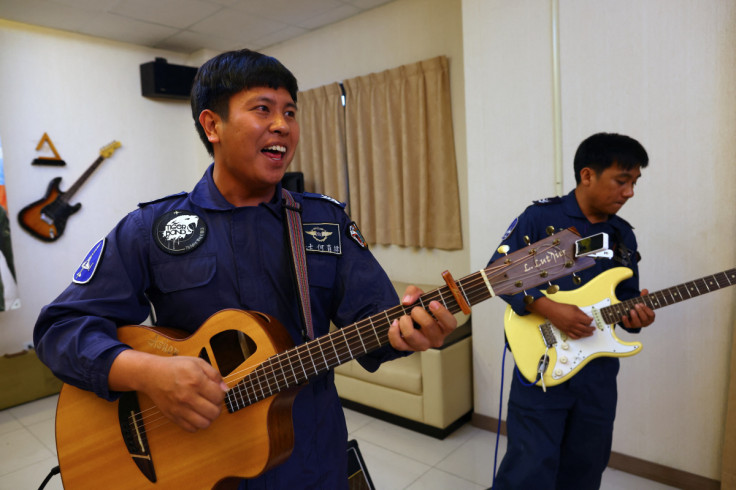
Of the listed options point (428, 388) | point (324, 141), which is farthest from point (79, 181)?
point (428, 388)

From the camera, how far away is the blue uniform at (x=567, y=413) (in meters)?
1.74

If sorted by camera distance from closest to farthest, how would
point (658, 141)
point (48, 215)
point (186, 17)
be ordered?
point (658, 141) < point (186, 17) < point (48, 215)

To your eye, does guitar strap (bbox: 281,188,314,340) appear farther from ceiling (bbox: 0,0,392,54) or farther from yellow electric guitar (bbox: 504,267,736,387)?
ceiling (bbox: 0,0,392,54)

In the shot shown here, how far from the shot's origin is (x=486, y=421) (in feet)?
9.29

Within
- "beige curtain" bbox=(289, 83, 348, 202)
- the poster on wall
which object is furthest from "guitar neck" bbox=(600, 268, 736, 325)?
the poster on wall

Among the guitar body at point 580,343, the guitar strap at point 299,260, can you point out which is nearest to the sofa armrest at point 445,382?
the guitar body at point 580,343

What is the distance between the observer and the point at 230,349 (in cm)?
103

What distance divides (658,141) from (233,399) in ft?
6.95

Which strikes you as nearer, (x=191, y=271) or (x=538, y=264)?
(x=538, y=264)

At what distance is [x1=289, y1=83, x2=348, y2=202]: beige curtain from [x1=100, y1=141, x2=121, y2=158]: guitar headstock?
1620 mm

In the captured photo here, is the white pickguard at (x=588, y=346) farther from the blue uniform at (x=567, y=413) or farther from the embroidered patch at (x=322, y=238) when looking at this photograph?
the embroidered patch at (x=322, y=238)

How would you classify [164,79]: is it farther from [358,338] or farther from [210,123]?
[358,338]

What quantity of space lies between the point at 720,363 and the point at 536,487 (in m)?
1.04

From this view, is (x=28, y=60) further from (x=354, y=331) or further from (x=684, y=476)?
(x=684, y=476)
